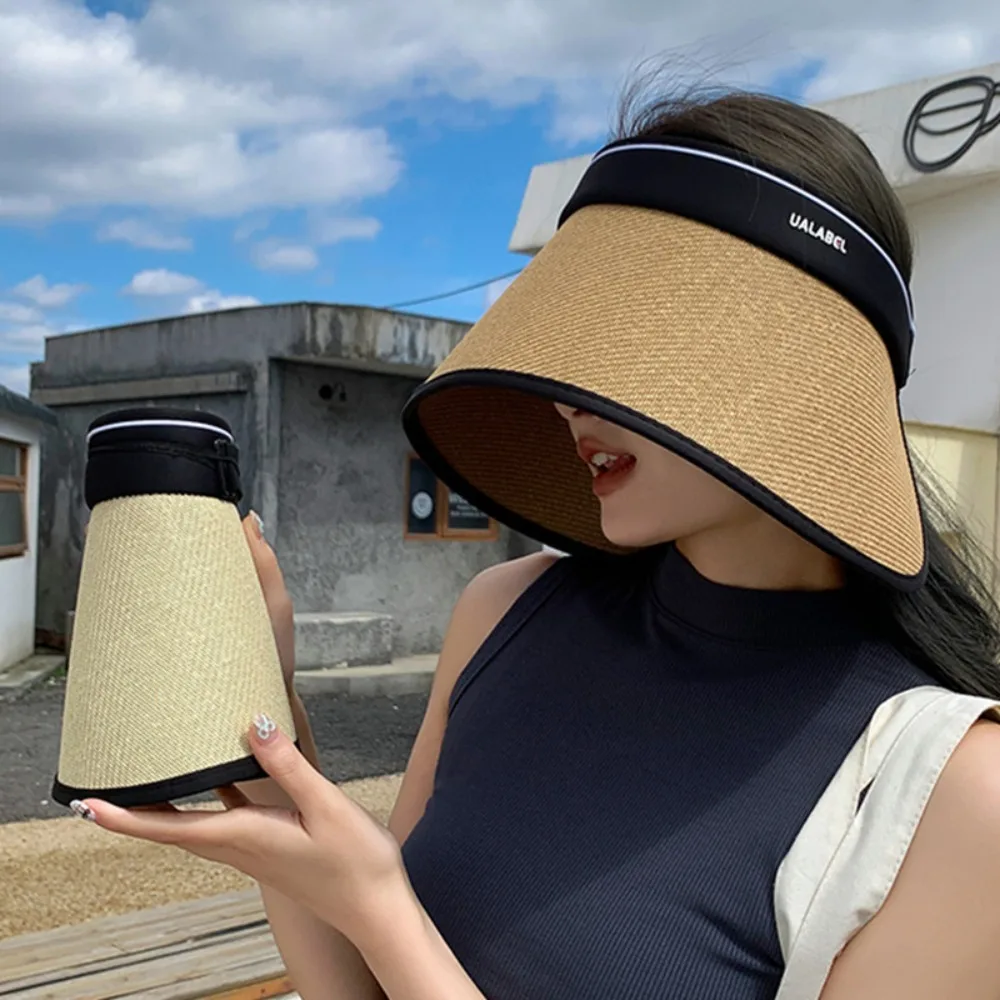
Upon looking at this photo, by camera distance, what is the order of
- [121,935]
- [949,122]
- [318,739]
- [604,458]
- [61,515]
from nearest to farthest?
[604,458] → [121,935] → [949,122] → [318,739] → [61,515]

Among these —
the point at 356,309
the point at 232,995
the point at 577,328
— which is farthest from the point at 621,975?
the point at 356,309

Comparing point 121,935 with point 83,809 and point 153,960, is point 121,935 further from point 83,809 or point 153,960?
point 83,809

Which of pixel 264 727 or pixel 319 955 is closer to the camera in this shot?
pixel 264 727

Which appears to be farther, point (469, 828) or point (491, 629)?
point (491, 629)

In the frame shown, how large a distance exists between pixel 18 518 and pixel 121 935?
9728 mm

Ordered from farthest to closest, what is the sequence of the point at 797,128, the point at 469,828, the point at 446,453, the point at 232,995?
the point at 232,995 → the point at 446,453 → the point at 469,828 → the point at 797,128

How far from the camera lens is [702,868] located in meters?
1.02

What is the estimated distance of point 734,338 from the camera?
0.92 metres

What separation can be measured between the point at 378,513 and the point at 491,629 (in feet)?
35.0

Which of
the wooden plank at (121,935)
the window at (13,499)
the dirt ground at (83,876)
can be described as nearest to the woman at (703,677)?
the wooden plank at (121,935)

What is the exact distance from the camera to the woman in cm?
90

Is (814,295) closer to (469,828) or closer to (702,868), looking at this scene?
(702,868)

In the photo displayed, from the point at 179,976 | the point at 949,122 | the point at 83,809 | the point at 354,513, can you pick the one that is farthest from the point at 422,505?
the point at 83,809

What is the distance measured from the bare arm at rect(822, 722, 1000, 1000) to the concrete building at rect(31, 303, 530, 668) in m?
9.99
